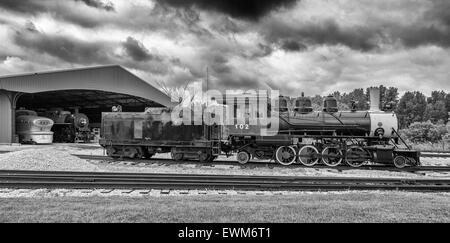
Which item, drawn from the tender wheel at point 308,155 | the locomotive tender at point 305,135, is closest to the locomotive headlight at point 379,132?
the locomotive tender at point 305,135

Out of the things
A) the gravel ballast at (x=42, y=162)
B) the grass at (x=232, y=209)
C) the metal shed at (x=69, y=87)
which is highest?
the metal shed at (x=69, y=87)

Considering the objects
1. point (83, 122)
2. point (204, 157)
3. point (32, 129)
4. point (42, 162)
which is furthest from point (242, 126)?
point (83, 122)

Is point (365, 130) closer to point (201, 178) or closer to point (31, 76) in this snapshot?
point (201, 178)

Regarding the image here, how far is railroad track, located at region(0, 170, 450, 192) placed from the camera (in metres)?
10.1

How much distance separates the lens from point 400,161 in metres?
15.2

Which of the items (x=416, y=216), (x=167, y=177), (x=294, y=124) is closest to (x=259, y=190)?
(x=167, y=177)

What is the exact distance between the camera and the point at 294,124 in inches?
609

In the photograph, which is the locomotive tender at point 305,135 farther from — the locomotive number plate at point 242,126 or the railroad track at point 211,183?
the railroad track at point 211,183

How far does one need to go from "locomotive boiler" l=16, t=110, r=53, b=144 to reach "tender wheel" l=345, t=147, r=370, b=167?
3027 centimetres

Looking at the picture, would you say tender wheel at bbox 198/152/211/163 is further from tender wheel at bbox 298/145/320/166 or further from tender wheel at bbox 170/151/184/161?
tender wheel at bbox 298/145/320/166

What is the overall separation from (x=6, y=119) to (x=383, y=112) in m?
31.0

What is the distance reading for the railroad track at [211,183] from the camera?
1009 cm

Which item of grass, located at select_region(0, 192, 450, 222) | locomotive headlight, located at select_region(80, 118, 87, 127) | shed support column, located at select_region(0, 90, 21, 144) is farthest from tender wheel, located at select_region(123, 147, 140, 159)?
locomotive headlight, located at select_region(80, 118, 87, 127)

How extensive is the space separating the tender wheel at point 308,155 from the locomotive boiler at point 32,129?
28.5 metres
